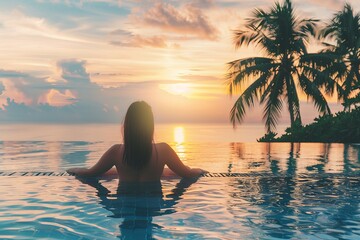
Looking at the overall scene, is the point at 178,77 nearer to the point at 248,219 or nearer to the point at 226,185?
the point at 226,185

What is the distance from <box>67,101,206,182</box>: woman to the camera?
18.1 feet

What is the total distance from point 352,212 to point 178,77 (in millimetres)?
20219

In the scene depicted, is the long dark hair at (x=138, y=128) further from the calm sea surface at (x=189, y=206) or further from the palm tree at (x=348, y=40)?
the palm tree at (x=348, y=40)

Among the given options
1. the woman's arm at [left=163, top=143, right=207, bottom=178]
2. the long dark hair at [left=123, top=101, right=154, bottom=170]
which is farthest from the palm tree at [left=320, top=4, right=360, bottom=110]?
the long dark hair at [left=123, top=101, right=154, bottom=170]

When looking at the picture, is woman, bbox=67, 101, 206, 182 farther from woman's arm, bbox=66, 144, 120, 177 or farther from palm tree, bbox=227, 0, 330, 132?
palm tree, bbox=227, 0, 330, 132

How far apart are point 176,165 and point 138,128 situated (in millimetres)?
1179

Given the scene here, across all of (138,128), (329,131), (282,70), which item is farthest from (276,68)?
(138,128)

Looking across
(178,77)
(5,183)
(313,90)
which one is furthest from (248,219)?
(178,77)

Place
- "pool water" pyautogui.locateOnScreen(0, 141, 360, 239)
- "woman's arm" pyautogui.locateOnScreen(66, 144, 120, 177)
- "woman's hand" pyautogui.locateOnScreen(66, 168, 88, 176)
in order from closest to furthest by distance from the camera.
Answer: "pool water" pyautogui.locateOnScreen(0, 141, 360, 239)
"woman's arm" pyautogui.locateOnScreen(66, 144, 120, 177)
"woman's hand" pyautogui.locateOnScreen(66, 168, 88, 176)

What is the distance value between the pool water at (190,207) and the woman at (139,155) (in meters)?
0.17

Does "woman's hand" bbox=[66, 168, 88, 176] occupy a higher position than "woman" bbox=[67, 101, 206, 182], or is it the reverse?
"woman" bbox=[67, 101, 206, 182]

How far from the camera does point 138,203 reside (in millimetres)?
5367

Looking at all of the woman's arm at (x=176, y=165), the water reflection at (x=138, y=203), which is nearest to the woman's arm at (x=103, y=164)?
the water reflection at (x=138, y=203)

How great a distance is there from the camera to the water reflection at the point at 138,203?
418 cm
